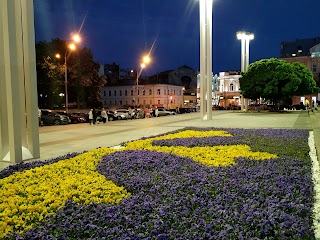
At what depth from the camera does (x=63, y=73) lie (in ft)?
157

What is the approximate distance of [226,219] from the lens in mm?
4293

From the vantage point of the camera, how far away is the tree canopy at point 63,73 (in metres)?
47.3

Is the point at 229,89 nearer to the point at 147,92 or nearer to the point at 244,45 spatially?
the point at 147,92

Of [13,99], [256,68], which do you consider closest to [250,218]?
[13,99]

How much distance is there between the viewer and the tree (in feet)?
137

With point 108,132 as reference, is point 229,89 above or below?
above

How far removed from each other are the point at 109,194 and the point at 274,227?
2.68 metres

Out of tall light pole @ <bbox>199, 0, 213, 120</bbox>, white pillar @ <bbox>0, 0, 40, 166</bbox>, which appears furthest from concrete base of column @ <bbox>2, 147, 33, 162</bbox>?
tall light pole @ <bbox>199, 0, 213, 120</bbox>

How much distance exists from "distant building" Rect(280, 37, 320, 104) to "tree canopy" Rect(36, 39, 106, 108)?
151 feet

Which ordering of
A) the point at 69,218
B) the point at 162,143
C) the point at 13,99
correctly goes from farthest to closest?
1. the point at 162,143
2. the point at 13,99
3. the point at 69,218

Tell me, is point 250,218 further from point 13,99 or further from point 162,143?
point 162,143

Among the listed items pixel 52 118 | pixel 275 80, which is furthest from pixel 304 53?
pixel 52 118

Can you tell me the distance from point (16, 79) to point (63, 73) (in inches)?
1608

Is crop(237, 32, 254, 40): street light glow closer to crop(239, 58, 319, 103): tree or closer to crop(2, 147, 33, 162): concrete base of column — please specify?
crop(239, 58, 319, 103): tree
